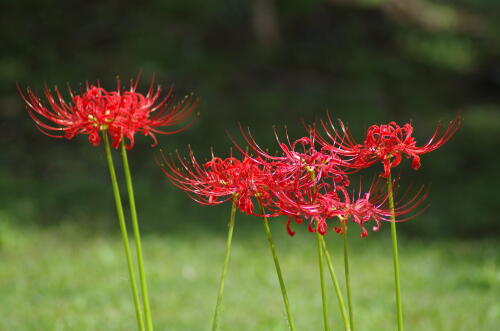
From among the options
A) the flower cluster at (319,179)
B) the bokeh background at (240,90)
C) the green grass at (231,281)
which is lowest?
the green grass at (231,281)

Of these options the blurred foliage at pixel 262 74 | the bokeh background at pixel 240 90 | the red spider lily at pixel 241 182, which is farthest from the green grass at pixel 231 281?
the red spider lily at pixel 241 182

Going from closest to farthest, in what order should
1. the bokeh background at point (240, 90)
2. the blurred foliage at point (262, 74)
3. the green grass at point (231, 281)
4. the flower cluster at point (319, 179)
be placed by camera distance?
the flower cluster at point (319, 179)
the green grass at point (231, 281)
the bokeh background at point (240, 90)
the blurred foliage at point (262, 74)

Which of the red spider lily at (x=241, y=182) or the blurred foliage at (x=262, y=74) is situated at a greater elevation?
the blurred foliage at (x=262, y=74)

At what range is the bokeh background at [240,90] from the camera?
19.9 ft

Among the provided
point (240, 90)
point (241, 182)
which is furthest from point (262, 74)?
point (241, 182)

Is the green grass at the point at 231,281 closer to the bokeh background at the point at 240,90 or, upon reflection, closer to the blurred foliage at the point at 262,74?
the bokeh background at the point at 240,90

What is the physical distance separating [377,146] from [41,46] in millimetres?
9586

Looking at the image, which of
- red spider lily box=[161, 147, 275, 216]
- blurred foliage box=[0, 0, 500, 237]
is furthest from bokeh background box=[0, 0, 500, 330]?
red spider lily box=[161, 147, 275, 216]

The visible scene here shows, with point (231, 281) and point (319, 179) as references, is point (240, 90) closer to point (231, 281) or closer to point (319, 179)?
point (231, 281)

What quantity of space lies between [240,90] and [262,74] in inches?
27.9

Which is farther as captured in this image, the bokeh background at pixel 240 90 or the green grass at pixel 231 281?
the bokeh background at pixel 240 90

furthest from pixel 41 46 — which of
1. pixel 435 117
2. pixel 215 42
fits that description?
pixel 435 117

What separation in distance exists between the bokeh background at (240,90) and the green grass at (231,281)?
1.4 inches

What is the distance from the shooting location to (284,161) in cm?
195
